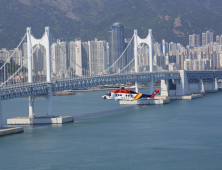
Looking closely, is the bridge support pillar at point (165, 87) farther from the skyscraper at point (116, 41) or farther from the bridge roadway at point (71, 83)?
the skyscraper at point (116, 41)

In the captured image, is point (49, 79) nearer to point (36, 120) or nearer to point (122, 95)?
point (36, 120)

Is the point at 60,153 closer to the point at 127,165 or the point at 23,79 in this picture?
the point at 127,165

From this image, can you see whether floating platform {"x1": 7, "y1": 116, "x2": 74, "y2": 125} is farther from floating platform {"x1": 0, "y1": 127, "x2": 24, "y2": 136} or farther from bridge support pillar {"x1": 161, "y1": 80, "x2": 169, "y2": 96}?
bridge support pillar {"x1": 161, "y1": 80, "x2": 169, "y2": 96}

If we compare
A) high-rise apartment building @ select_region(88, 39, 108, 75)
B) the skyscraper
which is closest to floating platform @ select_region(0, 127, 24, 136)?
high-rise apartment building @ select_region(88, 39, 108, 75)

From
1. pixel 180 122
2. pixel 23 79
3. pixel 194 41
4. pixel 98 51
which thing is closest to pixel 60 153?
pixel 180 122

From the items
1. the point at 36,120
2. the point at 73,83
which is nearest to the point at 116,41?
the point at 73,83

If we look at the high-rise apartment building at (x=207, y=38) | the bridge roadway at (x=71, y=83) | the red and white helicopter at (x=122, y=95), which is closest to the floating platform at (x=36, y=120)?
the bridge roadway at (x=71, y=83)
